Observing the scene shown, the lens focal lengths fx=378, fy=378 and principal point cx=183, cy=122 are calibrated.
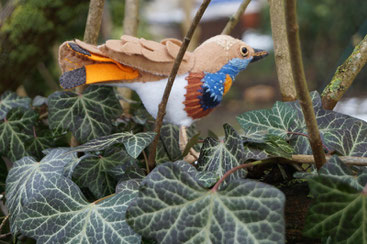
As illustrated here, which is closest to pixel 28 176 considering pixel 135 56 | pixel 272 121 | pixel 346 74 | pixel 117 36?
pixel 135 56

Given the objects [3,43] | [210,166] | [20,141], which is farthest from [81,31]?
[210,166]

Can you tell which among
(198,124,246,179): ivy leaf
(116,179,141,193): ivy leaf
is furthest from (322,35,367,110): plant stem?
(116,179,141,193): ivy leaf

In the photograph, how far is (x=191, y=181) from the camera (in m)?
0.33

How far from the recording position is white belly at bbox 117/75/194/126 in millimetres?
487

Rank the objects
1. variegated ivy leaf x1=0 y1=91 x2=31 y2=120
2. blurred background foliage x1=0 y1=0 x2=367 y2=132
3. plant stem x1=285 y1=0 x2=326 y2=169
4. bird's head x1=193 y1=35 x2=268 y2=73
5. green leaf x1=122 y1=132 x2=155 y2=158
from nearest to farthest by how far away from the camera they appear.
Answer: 1. plant stem x1=285 y1=0 x2=326 y2=169
2. green leaf x1=122 y1=132 x2=155 y2=158
3. bird's head x1=193 y1=35 x2=268 y2=73
4. variegated ivy leaf x1=0 y1=91 x2=31 y2=120
5. blurred background foliage x1=0 y1=0 x2=367 y2=132

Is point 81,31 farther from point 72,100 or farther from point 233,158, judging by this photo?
point 233,158

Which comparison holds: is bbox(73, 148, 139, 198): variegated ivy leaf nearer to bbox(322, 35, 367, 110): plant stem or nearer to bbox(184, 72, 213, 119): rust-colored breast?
bbox(184, 72, 213, 119): rust-colored breast

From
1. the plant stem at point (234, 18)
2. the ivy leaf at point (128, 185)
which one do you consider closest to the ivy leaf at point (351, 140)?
the ivy leaf at point (128, 185)

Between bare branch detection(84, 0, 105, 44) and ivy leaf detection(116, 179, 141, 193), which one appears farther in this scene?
bare branch detection(84, 0, 105, 44)

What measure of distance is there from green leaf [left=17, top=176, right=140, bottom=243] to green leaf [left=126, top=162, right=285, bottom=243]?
0.15 ft

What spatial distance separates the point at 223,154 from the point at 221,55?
0.50 feet

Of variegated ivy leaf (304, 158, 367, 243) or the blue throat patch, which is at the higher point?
the blue throat patch

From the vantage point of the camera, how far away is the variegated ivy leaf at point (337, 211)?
31cm

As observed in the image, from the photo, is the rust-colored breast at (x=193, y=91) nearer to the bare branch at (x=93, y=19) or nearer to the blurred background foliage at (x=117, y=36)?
the bare branch at (x=93, y=19)
